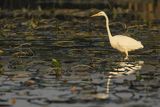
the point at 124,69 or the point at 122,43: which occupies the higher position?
the point at 122,43

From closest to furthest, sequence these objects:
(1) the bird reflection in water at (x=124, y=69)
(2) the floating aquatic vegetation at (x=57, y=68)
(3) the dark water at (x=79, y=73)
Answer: (3) the dark water at (x=79, y=73) < (1) the bird reflection in water at (x=124, y=69) < (2) the floating aquatic vegetation at (x=57, y=68)

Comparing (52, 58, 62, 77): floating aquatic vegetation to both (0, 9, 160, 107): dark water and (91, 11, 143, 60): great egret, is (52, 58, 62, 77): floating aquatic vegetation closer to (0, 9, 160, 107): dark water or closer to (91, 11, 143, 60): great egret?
(0, 9, 160, 107): dark water

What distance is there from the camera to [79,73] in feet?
52.7

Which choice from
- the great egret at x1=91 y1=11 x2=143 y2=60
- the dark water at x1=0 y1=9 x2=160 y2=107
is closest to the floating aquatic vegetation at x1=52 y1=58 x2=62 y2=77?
the dark water at x1=0 y1=9 x2=160 y2=107

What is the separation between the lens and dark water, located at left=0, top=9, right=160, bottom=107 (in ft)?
41.3

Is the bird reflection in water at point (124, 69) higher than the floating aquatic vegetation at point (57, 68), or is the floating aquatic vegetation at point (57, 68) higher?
the floating aquatic vegetation at point (57, 68)

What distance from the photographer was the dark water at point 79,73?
12.6 meters

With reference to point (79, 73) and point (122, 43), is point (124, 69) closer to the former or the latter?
point (79, 73)

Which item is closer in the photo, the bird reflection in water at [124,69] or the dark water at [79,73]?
the dark water at [79,73]

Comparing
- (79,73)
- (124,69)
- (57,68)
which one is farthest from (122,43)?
(57,68)

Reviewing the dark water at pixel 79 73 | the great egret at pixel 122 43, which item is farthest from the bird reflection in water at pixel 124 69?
the great egret at pixel 122 43

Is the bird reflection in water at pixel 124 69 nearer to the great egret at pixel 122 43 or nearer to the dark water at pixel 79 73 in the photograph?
the dark water at pixel 79 73

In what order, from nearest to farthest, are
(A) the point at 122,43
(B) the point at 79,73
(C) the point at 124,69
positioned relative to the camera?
(B) the point at 79,73 → (C) the point at 124,69 → (A) the point at 122,43

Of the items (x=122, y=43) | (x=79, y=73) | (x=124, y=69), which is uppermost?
(x=122, y=43)
